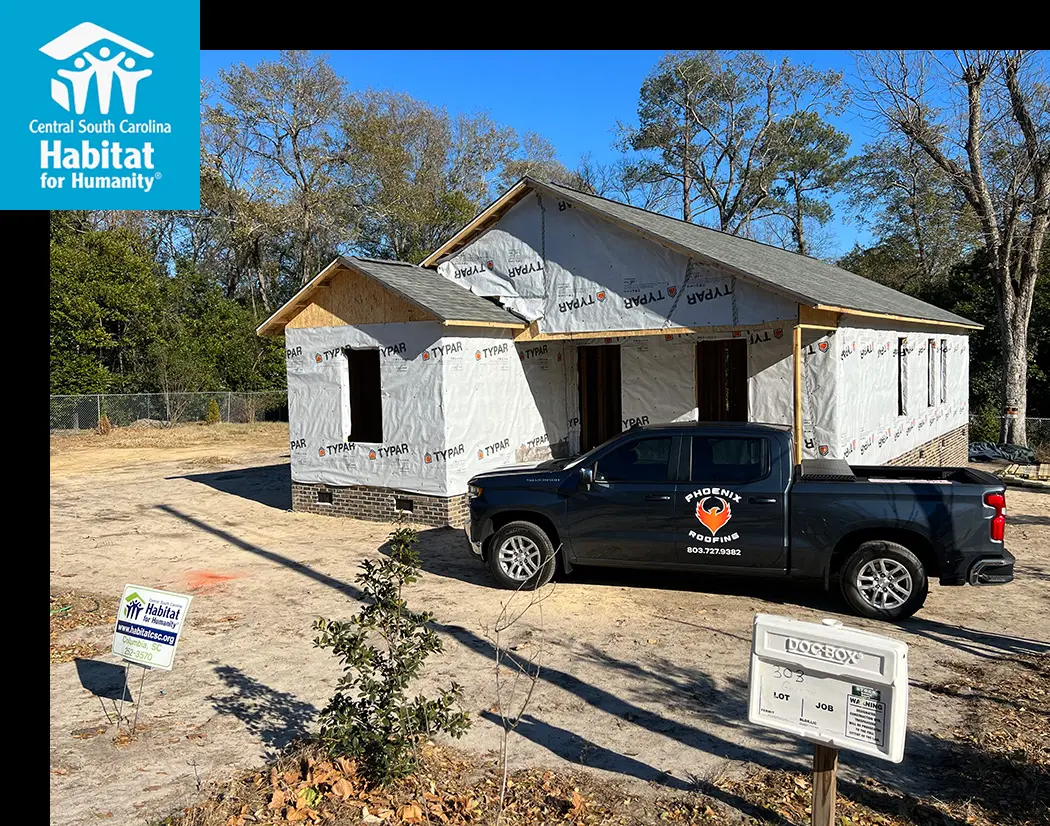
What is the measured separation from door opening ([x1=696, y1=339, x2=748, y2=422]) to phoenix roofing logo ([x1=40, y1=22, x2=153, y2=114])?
13.9m

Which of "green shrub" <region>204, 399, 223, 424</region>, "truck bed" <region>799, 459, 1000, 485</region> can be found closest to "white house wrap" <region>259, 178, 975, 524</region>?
"truck bed" <region>799, 459, 1000, 485</region>

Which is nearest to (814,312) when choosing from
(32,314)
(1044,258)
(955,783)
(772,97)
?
(955,783)

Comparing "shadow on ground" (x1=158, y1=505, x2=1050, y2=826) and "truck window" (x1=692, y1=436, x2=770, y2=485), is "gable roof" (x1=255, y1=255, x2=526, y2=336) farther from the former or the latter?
"shadow on ground" (x1=158, y1=505, x2=1050, y2=826)

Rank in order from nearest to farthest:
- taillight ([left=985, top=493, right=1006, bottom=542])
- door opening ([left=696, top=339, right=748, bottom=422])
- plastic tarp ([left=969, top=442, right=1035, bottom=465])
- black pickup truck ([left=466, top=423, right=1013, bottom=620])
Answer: taillight ([left=985, top=493, right=1006, bottom=542]), black pickup truck ([left=466, top=423, right=1013, bottom=620]), door opening ([left=696, top=339, right=748, bottom=422]), plastic tarp ([left=969, top=442, right=1035, bottom=465])

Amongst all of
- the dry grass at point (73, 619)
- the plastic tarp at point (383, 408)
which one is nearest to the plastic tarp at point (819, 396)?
the plastic tarp at point (383, 408)

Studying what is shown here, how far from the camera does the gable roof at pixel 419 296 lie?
1342cm

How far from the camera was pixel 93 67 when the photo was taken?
11.4ft

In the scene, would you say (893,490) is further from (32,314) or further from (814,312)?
(32,314)

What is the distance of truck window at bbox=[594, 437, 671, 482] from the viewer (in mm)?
8875

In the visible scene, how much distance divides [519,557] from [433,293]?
6.19m

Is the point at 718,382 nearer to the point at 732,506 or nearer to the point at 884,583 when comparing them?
the point at 732,506

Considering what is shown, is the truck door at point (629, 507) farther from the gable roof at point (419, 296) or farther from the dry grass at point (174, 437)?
the dry grass at point (174, 437)

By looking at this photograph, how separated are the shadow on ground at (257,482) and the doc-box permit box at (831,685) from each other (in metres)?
13.4

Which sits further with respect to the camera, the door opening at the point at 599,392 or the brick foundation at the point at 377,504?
the door opening at the point at 599,392
